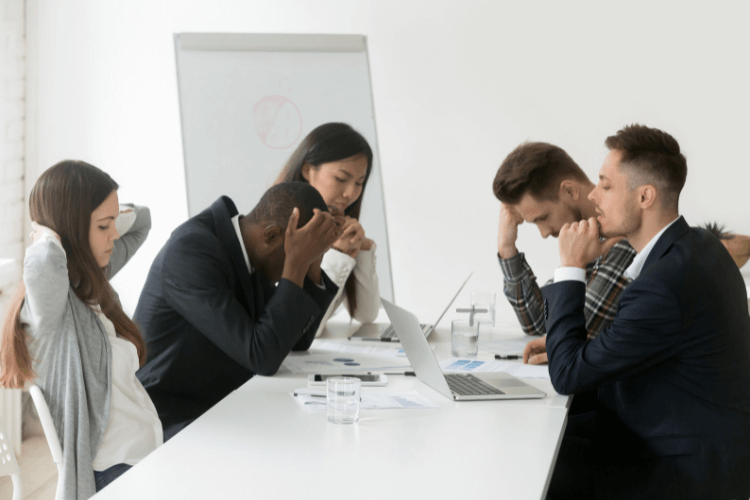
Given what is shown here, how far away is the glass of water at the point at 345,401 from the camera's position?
127 cm

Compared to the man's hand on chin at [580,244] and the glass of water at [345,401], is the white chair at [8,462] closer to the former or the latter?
the glass of water at [345,401]

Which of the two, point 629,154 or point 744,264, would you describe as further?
point 744,264

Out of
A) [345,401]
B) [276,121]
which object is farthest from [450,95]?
[345,401]

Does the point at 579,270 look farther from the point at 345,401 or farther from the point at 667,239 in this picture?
the point at 345,401

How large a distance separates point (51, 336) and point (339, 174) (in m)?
1.42

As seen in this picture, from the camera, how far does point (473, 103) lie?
3416 millimetres

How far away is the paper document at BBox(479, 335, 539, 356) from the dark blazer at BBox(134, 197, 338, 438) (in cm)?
60

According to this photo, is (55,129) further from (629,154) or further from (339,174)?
(629,154)

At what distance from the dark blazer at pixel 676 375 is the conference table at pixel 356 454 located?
0.14 metres

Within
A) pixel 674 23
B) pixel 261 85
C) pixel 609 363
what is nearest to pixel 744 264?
pixel 674 23

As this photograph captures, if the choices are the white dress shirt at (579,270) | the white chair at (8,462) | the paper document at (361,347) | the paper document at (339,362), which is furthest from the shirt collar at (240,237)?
the white dress shirt at (579,270)

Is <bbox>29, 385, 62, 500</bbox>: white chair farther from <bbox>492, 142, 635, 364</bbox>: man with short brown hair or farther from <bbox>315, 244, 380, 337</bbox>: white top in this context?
<bbox>492, 142, 635, 364</bbox>: man with short brown hair

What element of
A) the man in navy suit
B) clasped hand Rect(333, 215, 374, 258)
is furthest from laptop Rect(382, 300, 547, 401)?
clasped hand Rect(333, 215, 374, 258)

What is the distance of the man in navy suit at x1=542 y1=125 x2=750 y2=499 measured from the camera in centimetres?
136
